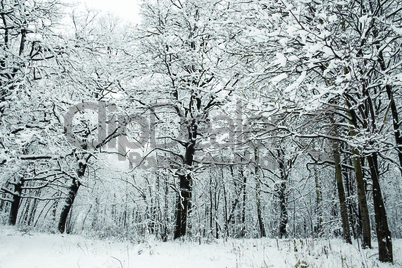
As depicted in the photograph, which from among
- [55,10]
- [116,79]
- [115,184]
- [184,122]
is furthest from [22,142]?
[115,184]

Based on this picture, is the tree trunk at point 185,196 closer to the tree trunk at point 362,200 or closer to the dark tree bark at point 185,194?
the dark tree bark at point 185,194

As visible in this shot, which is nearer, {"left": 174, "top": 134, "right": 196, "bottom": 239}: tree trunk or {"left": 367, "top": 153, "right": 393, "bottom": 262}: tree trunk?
{"left": 367, "top": 153, "right": 393, "bottom": 262}: tree trunk

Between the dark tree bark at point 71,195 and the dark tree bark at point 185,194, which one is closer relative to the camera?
the dark tree bark at point 185,194

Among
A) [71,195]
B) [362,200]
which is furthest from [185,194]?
[71,195]

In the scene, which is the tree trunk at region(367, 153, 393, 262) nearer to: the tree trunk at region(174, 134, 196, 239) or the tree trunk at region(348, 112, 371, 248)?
the tree trunk at region(348, 112, 371, 248)

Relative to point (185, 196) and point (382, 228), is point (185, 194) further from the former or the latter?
point (382, 228)

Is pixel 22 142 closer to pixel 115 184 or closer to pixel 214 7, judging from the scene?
pixel 115 184

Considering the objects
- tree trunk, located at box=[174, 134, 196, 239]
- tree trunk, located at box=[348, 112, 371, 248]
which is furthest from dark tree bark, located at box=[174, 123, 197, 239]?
tree trunk, located at box=[348, 112, 371, 248]

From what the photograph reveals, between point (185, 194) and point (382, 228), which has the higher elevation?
point (185, 194)

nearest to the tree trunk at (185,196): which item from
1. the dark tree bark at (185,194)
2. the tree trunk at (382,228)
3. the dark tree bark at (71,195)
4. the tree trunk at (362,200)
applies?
the dark tree bark at (185,194)

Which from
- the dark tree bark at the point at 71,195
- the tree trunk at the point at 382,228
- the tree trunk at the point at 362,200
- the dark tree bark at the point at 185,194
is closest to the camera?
the tree trunk at the point at 382,228

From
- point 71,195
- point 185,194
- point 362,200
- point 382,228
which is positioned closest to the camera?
point 382,228

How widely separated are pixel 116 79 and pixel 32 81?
7.26 feet

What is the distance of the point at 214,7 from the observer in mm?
7227
